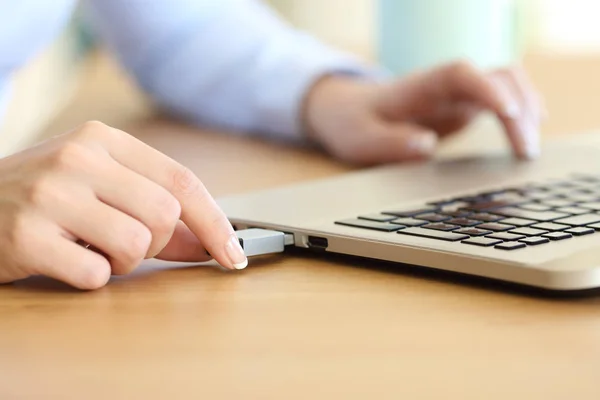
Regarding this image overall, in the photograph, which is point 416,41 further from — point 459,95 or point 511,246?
point 511,246

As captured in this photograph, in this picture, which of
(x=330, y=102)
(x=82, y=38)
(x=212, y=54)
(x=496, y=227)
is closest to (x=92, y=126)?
(x=496, y=227)

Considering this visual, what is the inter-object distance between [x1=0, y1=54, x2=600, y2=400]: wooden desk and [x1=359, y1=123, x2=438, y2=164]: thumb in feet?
1.27

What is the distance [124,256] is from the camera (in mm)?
479

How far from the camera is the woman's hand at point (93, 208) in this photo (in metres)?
0.46

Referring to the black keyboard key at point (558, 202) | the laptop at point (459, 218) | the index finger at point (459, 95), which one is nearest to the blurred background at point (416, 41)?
the index finger at point (459, 95)

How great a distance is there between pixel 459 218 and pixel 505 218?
25 millimetres

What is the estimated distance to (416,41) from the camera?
119 centimetres

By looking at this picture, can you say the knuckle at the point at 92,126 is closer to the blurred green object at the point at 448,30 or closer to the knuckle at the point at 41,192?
the knuckle at the point at 41,192

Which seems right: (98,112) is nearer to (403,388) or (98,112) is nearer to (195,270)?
(195,270)

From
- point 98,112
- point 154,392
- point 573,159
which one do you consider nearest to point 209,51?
Answer: point 98,112

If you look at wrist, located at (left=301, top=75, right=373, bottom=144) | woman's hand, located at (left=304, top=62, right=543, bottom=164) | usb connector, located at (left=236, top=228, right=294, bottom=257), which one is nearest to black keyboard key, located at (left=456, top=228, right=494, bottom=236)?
usb connector, located at (left=236, top=228, right=294, bottom=257)

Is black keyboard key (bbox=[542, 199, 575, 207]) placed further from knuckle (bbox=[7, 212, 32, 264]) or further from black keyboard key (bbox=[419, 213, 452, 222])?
knuckle (bbox=[7, 212, 32, 264])

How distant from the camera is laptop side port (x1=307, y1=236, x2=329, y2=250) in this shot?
53 centimetres

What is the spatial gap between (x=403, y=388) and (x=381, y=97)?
26.2 inches
